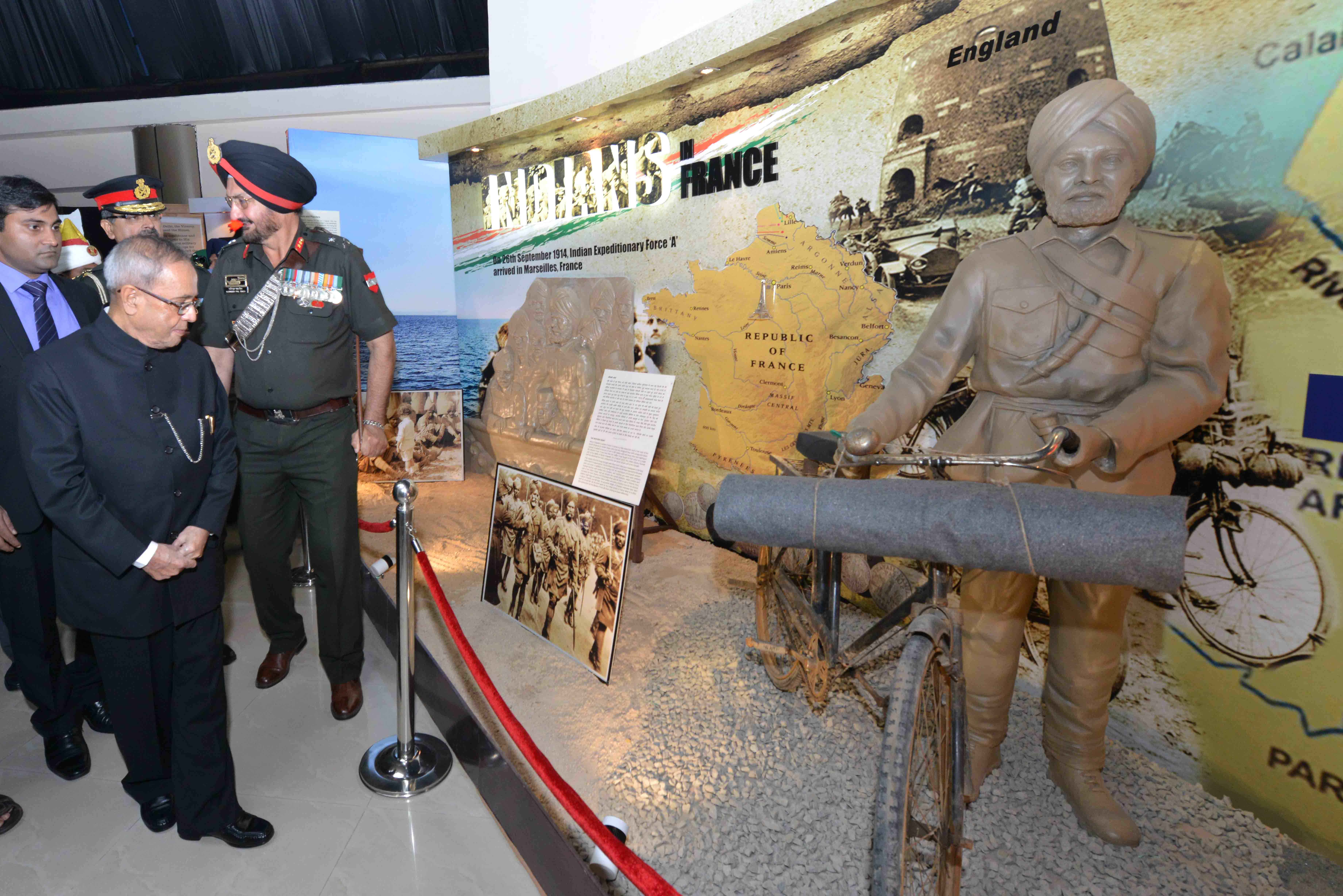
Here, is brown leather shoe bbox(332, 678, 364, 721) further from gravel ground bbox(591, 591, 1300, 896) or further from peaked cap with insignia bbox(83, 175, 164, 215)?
peaked cap with insignia bbox(83, 175, 164, 215)

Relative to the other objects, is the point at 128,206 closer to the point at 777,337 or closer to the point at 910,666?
the point at 777,337

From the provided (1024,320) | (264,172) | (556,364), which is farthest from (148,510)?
(556,364)

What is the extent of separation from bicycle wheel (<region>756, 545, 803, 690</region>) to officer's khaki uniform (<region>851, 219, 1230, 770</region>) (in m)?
0.69

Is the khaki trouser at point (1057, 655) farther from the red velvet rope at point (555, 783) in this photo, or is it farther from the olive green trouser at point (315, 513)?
the olive green trouser at point (315, 513)

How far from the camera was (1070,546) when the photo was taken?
124cm

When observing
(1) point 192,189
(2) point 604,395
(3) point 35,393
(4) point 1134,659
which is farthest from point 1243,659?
(1) point 192,189

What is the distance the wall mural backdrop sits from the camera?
2076 mm

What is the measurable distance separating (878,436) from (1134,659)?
1.61 m

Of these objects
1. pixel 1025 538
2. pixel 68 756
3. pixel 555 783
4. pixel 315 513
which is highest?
pixel 1025 538

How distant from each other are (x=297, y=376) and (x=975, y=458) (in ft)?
8.27

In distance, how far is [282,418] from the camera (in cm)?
278

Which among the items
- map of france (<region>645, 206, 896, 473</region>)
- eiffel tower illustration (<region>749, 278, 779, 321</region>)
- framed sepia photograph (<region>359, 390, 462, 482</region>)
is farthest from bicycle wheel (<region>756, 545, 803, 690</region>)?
framed sepia photograph (<region>359, 390, 462, 482</region>)

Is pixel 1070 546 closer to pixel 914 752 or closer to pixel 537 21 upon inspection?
pixel 914 752

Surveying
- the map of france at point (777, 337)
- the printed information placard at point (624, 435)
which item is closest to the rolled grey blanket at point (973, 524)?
the printed information placard at point (624, 435)
